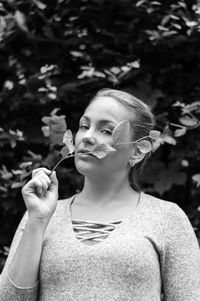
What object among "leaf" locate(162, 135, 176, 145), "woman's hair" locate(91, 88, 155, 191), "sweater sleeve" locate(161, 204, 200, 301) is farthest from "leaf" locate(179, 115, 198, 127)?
"sweater sleeve" locate(161, 204, 200, 301)

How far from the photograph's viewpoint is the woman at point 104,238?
5.10 ft

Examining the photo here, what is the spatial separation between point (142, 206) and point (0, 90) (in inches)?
41.9

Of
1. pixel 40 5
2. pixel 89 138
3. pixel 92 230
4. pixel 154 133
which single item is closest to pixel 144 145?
pixel 154 133

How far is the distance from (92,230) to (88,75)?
2.54ft

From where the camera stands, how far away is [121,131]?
1.67 metres

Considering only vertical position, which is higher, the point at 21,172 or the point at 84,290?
the point at 84,290

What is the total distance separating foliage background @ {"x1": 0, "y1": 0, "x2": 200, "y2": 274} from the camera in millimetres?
2287

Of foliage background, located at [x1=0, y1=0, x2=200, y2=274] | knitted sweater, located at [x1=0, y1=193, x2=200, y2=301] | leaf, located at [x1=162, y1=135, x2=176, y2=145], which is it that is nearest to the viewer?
knitted sweater, located at [x1=0, y1=193, x2=200, y2=301]

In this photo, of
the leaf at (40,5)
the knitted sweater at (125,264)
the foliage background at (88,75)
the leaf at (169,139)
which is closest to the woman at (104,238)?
the knitted sweater at (125,264)

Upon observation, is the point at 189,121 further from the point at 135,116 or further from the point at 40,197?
the point at 40,197

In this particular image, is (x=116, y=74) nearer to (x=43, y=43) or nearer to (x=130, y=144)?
(x=43, y=43)

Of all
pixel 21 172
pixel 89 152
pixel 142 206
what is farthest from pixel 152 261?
pixel 21 172

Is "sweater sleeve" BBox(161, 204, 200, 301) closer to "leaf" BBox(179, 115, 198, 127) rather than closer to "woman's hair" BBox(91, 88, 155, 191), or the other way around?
"woman's hair" BBox(91, 88, 155, 191)

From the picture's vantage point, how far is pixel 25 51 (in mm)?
2455
